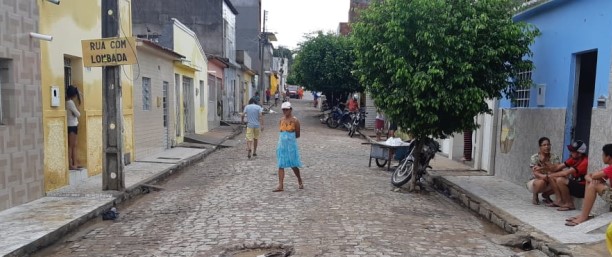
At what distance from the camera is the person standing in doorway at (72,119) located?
876cm

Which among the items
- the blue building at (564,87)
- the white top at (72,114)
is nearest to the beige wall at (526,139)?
the blue building at (564,87)

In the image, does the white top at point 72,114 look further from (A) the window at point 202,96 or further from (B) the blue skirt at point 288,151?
(A) the window at point 202,96

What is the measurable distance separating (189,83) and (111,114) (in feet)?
34.3

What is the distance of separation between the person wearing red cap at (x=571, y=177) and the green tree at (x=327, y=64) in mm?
19514

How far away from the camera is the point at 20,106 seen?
7.12m

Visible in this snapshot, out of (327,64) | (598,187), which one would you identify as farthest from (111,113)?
(327,64)

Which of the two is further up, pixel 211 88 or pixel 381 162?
pixel 211 88

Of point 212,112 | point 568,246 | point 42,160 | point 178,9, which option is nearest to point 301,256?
point 568,246

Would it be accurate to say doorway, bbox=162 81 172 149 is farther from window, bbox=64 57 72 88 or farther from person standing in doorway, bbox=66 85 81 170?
person standing in doorway, bbox=66 85 81 170

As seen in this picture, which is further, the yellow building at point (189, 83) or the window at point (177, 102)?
the yellow building at point (189, 83)

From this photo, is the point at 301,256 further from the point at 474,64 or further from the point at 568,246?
the point at 474,64

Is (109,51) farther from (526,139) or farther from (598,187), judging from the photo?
(526,139)

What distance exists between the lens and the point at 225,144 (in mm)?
17406

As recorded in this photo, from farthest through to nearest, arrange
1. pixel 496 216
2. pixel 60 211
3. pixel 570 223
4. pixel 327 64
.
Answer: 1. pixel 327 64
2. pixel 496 216
3. pixel 60 211
4. pixel 570 223
